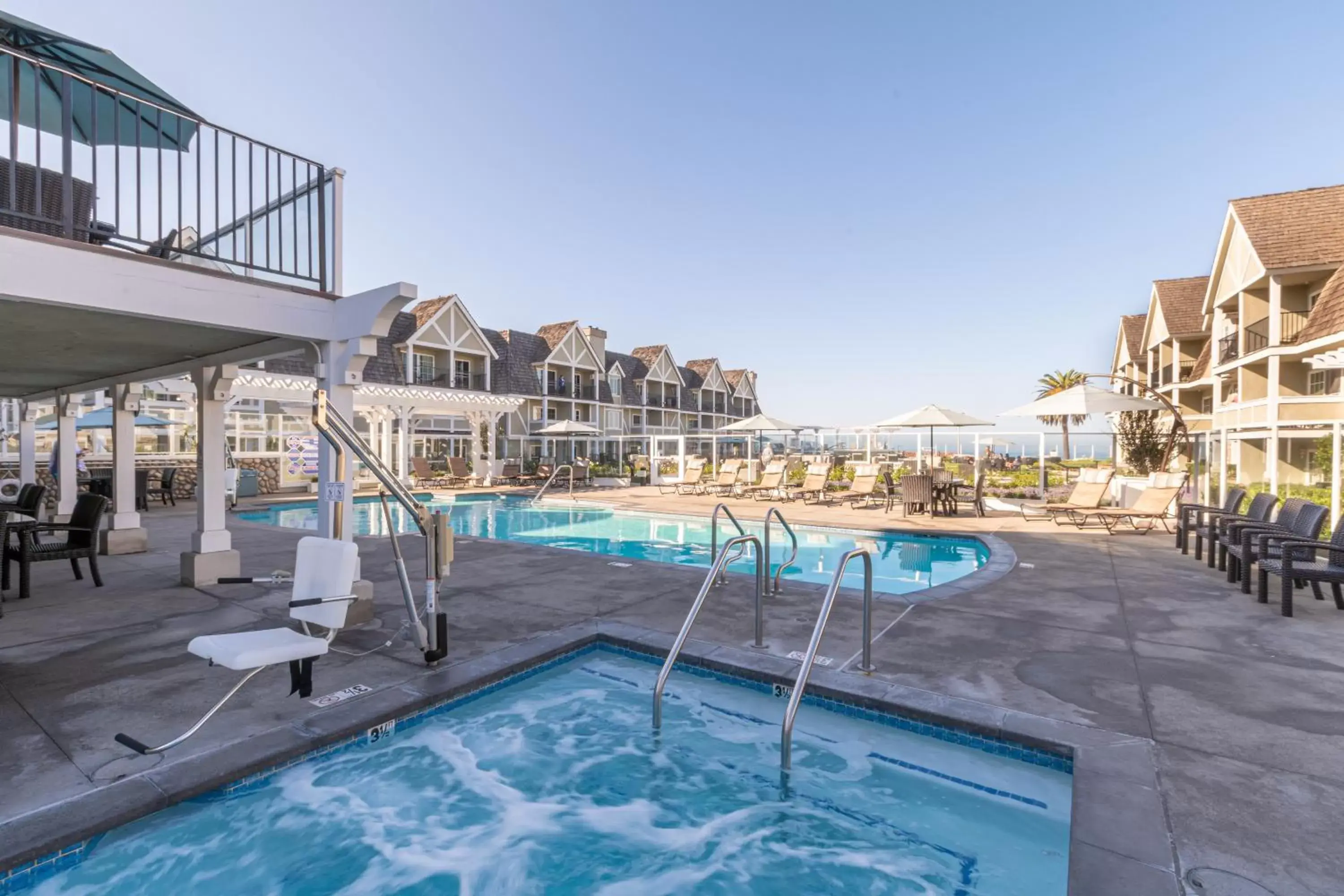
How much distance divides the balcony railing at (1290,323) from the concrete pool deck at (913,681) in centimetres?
1362

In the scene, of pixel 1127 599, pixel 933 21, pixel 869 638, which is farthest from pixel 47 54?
pixel 933 21

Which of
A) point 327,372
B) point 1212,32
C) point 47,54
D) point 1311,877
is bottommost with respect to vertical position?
point 1311,877

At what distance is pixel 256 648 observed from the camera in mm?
3494

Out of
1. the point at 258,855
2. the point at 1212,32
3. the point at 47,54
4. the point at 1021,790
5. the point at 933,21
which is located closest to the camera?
the point at 258,855

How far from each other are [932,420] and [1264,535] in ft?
27.8

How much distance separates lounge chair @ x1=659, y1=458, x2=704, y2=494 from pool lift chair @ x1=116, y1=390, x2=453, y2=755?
46.3 ft

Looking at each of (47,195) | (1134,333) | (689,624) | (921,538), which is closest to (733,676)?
(689,624)

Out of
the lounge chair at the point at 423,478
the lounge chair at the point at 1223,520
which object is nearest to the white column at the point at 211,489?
the lounge chair at the point at 1223,520

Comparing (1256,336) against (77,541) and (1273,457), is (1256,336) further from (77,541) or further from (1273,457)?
(77,541)

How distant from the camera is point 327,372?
5688mm

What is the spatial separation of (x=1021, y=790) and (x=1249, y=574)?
5195 mm

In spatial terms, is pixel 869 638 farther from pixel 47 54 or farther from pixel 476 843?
pixel 47 54

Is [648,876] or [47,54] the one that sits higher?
[47,54]

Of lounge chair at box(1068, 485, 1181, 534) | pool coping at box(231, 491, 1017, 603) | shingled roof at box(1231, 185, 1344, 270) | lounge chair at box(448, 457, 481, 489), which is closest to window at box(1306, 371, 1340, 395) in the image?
shingled roof at box(1231, 185, 1344, 270)
